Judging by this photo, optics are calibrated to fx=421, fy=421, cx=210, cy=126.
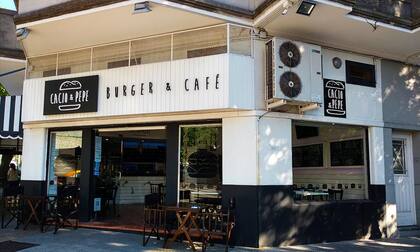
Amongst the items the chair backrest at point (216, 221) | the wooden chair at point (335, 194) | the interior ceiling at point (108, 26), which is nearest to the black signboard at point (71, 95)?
the interior ceiling at point (108, 26)

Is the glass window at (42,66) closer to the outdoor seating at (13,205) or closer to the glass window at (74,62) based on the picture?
the glass window at (74,62)

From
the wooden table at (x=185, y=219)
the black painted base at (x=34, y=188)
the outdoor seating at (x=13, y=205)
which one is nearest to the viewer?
the wooden table at (x=185, y=219)

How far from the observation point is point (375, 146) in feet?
32.8

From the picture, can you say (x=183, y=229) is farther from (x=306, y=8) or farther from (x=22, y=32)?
(x=22, y=32)

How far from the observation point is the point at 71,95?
1007 centimetres

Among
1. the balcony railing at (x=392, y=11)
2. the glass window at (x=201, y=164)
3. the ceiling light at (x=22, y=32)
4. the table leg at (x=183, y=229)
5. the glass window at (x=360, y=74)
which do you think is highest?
the balcony railing at (x=392, y=11)

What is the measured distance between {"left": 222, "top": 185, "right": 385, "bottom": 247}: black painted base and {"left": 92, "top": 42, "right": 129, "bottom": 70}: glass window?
3.87 metres

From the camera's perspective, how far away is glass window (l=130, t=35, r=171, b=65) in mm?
9336

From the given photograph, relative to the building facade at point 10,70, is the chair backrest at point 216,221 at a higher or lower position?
lower

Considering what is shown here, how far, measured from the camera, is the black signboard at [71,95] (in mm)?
9766

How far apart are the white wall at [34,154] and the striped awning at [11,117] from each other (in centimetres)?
27

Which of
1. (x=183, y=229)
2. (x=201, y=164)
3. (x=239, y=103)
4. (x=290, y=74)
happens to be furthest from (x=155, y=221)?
(x=290, y=74)

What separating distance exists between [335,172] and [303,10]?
519 cm

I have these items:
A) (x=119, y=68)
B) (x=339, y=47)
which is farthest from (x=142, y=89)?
(x=339, y=47)
